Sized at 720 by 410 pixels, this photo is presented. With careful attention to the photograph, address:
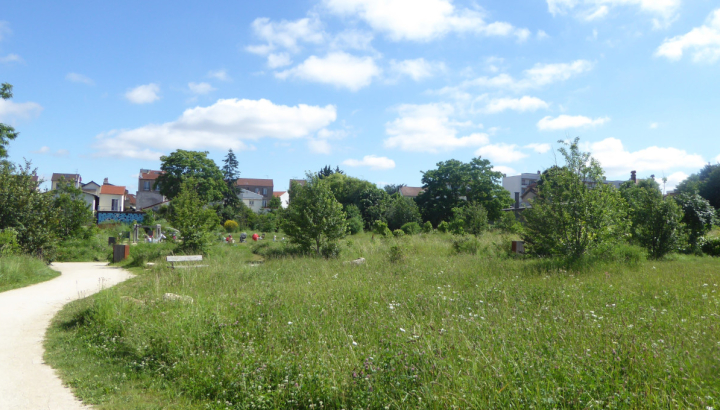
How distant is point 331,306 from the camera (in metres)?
6.90

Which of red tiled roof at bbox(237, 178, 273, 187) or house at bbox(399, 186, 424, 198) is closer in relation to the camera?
house at bbox(399, 186, 424, 198)

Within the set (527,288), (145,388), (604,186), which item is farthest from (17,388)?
(604,186)

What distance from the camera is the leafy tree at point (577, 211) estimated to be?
1164 cm

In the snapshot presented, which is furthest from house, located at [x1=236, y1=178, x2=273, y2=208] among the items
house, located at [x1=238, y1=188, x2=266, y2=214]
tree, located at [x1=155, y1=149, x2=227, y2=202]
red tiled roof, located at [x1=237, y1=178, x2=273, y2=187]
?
tree, located at [x1=155, y1=149, x2=227, y2=202]

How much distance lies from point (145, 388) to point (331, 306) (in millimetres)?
2920

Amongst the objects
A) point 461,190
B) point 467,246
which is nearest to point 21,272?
point 467,246

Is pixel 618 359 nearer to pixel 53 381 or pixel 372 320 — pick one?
pixel 372 320

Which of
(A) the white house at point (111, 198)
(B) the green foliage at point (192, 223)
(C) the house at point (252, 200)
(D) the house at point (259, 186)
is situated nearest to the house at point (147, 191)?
(A) the white house at point (111, 198)

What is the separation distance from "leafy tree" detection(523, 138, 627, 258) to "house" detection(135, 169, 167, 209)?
68.8 m

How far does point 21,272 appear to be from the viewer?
12.6 metres

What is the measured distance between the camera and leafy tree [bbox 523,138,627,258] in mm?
11641

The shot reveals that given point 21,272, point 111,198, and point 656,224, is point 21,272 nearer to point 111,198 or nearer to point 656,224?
point 656,224

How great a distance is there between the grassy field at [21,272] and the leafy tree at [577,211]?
1513 cm

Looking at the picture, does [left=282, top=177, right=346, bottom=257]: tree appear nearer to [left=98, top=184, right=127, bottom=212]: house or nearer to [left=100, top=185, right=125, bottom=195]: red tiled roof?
[left=98, top=184, right=127, bottom=212]: house
